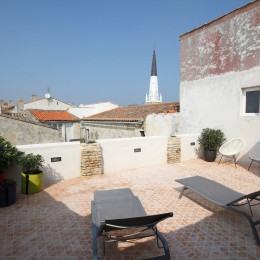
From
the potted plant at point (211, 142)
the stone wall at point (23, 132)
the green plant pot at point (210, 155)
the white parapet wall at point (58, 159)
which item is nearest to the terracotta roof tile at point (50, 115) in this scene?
the stone wall at point (23, 132)

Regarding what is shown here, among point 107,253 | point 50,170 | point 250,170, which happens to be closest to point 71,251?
point 107,253

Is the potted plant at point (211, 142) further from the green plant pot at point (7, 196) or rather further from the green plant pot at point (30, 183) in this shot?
the green plant pot at point (7, 196)

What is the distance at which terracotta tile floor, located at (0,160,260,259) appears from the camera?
11.2 ft

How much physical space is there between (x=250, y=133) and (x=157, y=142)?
3.74 metres

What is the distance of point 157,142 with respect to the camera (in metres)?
8.91

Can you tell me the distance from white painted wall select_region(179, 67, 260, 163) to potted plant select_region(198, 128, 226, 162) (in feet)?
1.02

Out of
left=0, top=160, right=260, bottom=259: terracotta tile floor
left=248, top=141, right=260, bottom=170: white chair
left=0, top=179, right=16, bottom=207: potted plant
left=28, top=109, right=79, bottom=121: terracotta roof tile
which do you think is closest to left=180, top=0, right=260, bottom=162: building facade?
left=248, top=141, right=260, bottom=170: white chair

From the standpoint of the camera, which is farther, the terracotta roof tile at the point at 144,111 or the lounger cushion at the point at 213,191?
the terracotta roof tile at the point at 144,111

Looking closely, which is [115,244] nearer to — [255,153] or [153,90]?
[255,153]

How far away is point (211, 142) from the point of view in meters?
9.41

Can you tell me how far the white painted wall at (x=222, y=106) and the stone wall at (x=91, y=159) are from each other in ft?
18.7

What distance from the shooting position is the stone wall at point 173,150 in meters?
9.12

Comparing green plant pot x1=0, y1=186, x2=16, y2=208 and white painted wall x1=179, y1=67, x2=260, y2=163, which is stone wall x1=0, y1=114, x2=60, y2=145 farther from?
green plant pot x1=0, y1=186, x2=16, y2=208

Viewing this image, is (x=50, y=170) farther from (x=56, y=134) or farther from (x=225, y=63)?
(x=56, y=134)
